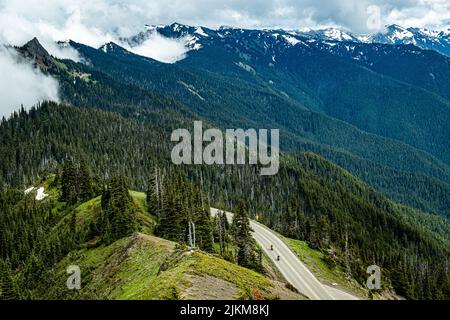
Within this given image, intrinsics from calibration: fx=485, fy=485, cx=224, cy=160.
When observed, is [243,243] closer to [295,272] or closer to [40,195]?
[295,272]

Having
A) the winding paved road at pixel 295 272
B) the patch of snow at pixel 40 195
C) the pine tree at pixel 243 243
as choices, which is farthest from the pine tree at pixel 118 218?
the patch of snow at pixel 40 195

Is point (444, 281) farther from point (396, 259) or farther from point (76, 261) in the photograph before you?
point (76, 261)

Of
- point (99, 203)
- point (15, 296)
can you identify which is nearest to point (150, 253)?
point (15, 296)

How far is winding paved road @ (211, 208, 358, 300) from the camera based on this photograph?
9106cm

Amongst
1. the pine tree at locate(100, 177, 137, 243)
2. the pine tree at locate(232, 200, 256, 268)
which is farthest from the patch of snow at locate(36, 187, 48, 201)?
the pine tree at locate(232, 200, 256, 268)

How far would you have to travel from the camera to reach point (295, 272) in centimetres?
10238

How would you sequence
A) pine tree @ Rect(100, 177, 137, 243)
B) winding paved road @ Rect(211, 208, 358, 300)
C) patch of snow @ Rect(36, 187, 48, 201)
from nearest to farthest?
1. pine tree @ Rect(100, 177, 137, 243)
2. winding paved road @ Rect(211, 208, 358, 300)
3. patch of snow @ Rect(36, 187, 48, 201)

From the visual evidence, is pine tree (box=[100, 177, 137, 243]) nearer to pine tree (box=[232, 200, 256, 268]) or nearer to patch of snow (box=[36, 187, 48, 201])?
pine tree (box=[232, 200, 256, 268])

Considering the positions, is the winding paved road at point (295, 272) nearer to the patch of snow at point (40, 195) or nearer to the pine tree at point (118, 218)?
the pine tree at point (118, 218)

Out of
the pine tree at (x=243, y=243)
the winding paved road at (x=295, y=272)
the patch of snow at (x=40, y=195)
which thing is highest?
the patch of snow at (x=40, y=195)

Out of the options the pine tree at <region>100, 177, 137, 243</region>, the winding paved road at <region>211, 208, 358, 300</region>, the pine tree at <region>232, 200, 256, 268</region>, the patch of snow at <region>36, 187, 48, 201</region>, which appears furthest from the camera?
the patch of snow at <region>36, 187, 48, 201</region>

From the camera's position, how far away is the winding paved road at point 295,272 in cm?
9106

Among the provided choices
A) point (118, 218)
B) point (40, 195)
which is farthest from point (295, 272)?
point (40, 195)
